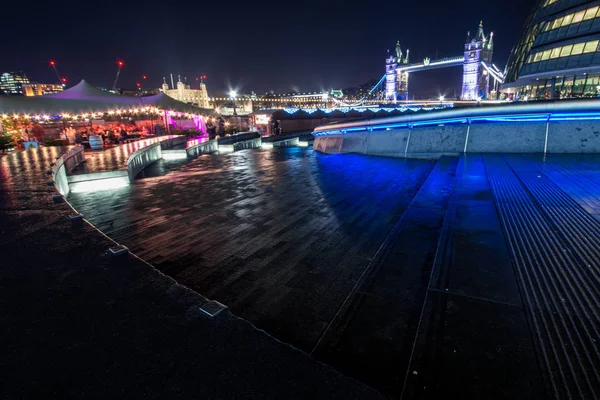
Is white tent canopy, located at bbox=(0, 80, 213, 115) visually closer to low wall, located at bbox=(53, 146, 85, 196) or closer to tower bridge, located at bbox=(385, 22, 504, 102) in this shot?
low wall, located at bbox=(53, 146, 85, 196)

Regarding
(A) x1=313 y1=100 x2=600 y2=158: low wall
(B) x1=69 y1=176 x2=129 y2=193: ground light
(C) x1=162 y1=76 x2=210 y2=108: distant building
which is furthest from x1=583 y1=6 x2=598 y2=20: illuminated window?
(C) x1=162 y1=76 x2=210 y2=108: distant building

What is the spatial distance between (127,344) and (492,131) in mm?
12269

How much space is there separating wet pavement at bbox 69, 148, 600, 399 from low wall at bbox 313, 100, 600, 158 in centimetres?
248

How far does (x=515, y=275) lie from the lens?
10.2 ft

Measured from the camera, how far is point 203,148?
62.1ft

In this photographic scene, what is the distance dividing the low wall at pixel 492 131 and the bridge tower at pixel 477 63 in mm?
129202

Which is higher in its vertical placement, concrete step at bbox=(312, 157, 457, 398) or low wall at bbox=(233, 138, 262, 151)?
low wall at bbox=(233, 138, 262, 151)

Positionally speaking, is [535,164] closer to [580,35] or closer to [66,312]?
[66,312]

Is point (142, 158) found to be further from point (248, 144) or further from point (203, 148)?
point (248, 144)

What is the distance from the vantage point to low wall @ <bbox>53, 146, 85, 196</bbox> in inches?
302

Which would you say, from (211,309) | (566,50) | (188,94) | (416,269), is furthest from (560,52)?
(188,94)

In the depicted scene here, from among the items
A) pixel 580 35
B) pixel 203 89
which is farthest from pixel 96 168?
pixel 203 89

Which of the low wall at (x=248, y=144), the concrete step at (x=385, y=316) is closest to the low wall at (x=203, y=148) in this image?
the low wall at (x=248, y=144)

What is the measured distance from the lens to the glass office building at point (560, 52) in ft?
108
